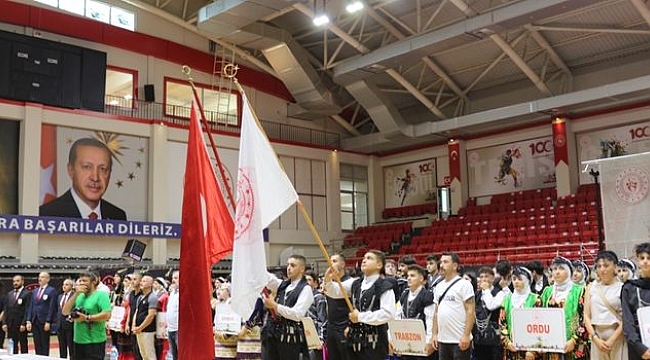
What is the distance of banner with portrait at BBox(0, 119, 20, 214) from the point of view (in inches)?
733

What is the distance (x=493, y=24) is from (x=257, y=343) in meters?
10.9

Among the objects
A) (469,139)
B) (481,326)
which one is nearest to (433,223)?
(469,139)

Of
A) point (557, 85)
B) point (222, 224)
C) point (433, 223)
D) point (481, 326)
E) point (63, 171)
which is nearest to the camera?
point (222, 224)

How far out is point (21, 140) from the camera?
62.1 feet

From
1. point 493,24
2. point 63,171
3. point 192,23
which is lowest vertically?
point 63,171

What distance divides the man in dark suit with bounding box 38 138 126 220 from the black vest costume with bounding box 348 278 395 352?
1516 cm

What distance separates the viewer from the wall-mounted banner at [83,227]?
18.2m

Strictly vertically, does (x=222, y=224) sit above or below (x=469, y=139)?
below

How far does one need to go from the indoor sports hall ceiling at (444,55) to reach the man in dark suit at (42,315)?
835 cm

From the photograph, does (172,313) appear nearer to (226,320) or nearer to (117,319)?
(226,320)

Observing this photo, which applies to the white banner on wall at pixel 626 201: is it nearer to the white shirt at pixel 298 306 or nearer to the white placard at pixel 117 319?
the white shirt at pixel 298 306

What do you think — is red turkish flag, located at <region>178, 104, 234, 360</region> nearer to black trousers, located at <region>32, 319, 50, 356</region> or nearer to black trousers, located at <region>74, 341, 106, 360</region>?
black trousers, located at <region>74, 341, 106, 360</region>

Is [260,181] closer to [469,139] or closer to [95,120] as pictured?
[95,120]

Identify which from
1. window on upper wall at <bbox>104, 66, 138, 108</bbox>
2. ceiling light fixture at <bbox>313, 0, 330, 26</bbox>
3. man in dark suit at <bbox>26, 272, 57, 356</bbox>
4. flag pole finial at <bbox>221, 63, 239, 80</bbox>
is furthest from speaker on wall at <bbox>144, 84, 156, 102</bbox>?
flag pole finial at <bbox>221, 63, 239, 80</bbox>
